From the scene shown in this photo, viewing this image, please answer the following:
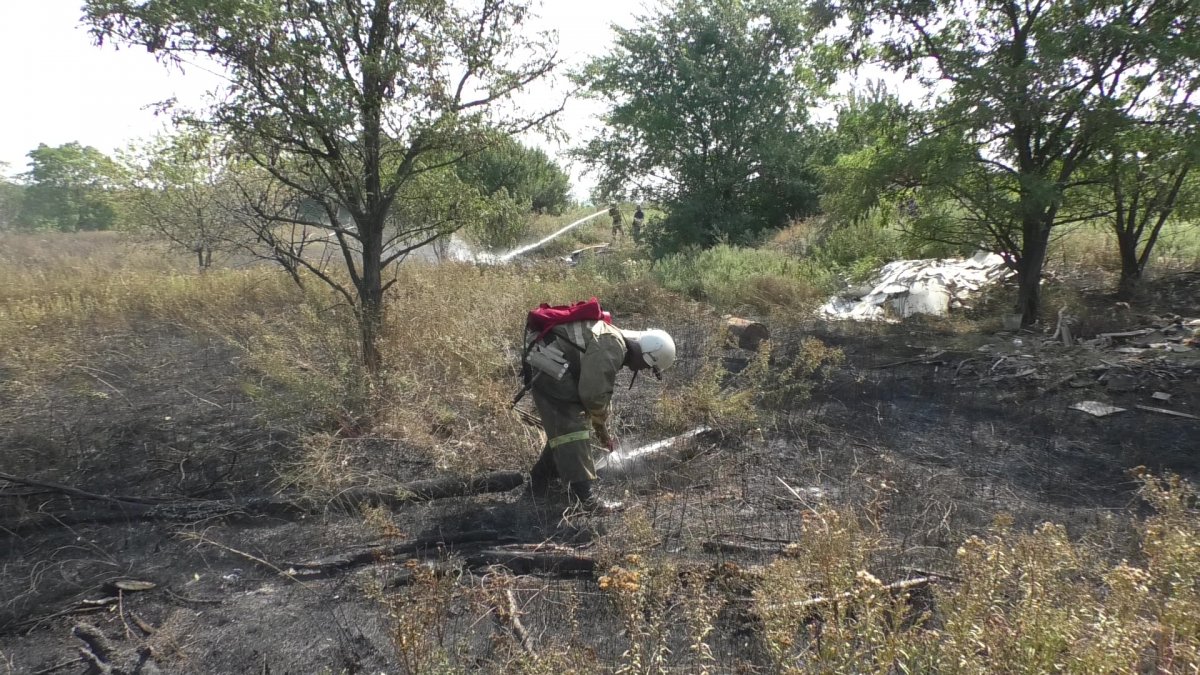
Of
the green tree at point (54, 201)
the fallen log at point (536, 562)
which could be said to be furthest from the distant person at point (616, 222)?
the green tree at point (54, 201)

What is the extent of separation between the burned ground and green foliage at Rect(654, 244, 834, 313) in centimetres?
400

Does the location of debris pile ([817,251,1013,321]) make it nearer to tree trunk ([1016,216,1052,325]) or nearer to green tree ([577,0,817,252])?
tree trunk ([1016,216,1052,325])

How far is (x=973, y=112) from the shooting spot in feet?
21.3

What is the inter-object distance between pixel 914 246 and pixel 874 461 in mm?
4871

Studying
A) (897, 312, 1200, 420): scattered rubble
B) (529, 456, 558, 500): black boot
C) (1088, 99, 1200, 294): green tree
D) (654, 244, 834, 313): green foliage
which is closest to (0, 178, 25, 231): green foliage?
(654, 244, 834, 313): green foliage

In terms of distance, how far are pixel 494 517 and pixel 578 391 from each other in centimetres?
85

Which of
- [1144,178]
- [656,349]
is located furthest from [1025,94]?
[656,349]

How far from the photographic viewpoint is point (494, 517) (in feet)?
11.5

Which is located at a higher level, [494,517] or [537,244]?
[537,244]

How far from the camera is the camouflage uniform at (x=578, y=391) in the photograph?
345 centimetres

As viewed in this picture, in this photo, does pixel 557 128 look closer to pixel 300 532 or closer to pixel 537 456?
pixel 537 456

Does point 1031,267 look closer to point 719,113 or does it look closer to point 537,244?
point 719,113

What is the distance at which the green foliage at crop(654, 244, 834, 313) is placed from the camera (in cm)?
970

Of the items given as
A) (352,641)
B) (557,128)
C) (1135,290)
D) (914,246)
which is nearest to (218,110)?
(557,128)
